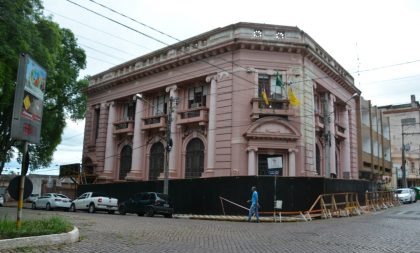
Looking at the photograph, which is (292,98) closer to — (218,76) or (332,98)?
(218,76)

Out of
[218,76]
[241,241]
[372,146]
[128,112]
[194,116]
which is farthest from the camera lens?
[372,146]

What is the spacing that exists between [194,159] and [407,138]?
53050mm

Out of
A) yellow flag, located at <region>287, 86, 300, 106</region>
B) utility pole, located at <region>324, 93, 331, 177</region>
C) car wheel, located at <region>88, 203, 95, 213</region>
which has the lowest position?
car wheel, located at <region>88, 203, 95, 213</region>

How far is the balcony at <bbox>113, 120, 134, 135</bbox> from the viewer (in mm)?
33906

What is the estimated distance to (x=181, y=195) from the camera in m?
25.2

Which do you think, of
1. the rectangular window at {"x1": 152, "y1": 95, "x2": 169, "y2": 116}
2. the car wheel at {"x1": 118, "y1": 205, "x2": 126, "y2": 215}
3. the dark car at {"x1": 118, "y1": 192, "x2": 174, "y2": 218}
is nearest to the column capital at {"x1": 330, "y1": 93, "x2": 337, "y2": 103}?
the rectangular window at {"x1": 152, "y1": 95, "x2": 169, "y2": 116}

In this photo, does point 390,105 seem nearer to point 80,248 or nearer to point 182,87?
point 182,87

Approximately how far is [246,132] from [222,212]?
17.0 ft

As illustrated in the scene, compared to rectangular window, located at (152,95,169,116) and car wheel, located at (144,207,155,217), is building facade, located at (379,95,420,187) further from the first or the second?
car wheel, located at (144,207,155,217)

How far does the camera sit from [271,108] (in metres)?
26.0

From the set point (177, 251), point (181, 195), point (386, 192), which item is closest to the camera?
point (177, 251)

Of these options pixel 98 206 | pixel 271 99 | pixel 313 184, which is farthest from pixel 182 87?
pixel 313 184

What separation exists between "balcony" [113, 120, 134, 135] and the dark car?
10.4 metres

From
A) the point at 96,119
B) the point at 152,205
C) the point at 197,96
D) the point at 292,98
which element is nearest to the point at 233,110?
the point at 292,98
